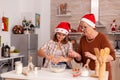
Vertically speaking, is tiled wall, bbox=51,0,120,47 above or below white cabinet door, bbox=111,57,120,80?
above

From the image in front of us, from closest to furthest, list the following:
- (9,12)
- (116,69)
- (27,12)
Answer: (116,69), (9,12), (27,12)

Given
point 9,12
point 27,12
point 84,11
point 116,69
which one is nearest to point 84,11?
point 84,11

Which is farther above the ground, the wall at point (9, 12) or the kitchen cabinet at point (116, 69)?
the wall at point (9, 12)

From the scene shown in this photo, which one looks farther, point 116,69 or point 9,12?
point 9,12

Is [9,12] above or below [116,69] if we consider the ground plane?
above

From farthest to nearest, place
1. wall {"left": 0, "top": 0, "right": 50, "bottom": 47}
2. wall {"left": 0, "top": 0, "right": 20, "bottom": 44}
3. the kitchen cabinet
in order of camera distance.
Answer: wall {"left": 0, "top": 0, "right": 50, "bottom": 47} → wall {"left": 0, "top": 0, "right": 20, "bottom": 44} → the kitchen cabinet

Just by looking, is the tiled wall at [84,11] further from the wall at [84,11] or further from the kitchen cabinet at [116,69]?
the kitchen cabinet at [116,69]

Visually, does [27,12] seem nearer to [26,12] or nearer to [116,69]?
[26,12]

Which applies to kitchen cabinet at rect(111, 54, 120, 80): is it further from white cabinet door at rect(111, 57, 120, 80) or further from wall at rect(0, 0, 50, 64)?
wall at rect(0, 0, 50, 64)

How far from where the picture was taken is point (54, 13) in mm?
5699

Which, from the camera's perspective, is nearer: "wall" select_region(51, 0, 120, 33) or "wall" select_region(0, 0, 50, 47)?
"wall" select_region(0, 0, 50, 47)

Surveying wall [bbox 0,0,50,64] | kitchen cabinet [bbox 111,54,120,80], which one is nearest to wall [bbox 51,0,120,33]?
wall [bbox 0,0,50,64]

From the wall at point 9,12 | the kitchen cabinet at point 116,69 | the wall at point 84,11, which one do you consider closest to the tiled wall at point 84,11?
the wall at point 84,11

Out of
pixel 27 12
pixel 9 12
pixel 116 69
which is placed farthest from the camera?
pixel 27 12
